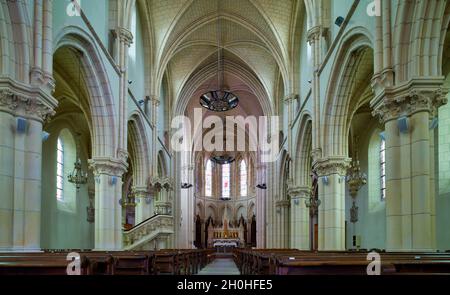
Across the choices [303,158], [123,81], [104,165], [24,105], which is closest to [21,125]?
[24,105]

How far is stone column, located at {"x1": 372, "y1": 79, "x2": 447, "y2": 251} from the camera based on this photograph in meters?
9.82

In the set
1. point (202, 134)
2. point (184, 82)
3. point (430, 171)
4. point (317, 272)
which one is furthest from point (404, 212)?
point (202, 134)

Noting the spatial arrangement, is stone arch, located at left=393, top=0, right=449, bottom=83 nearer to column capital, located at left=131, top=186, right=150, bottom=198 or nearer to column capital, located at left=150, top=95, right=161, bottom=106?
column capital, located at left=131, top=186, right=150, bottom=198

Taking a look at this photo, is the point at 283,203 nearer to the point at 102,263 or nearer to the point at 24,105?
the point at 24,105

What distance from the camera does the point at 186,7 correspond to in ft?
87.4

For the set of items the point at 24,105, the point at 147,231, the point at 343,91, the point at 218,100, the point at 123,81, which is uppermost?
the point at 218,100

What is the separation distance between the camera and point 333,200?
677 inches

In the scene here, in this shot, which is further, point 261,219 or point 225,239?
point 225,239

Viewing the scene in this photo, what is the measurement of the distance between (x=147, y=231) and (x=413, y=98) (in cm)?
1519

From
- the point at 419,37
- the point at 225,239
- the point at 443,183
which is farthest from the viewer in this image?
the point at 225,239

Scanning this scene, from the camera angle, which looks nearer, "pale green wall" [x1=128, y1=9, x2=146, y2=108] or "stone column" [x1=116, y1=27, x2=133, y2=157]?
"stone column" [x1=116, y1=27, x2=133, y2=157]

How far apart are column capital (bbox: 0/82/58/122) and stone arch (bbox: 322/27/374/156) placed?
913 cm

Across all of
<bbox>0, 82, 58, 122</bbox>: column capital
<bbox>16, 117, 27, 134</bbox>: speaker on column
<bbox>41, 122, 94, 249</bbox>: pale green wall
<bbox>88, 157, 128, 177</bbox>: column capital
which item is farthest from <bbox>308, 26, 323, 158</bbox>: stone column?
<bbox>41, 122, 94, 249</bbox>: pale green wall

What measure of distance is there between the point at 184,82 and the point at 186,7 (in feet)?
26.1
